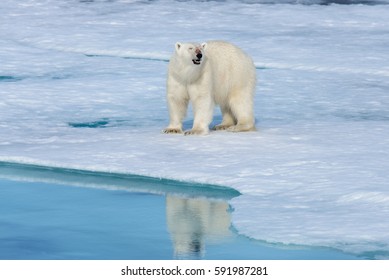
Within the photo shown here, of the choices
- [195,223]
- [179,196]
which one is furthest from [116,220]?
[179,196]

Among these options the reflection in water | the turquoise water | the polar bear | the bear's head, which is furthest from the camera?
the polar bear

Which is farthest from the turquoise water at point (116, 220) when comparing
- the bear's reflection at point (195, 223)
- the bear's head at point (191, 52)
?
the bear's head at point (191, 52)

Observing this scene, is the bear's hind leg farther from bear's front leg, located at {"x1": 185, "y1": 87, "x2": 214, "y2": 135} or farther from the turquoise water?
the turquoise water

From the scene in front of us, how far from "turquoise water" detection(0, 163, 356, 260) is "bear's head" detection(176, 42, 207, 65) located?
0.96 metres

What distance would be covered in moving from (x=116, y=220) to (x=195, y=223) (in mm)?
389

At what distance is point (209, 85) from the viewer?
6742mm

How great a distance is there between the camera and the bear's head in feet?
21.2

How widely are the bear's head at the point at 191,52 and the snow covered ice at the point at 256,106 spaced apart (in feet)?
1.70

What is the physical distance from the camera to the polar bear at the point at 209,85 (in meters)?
6.61

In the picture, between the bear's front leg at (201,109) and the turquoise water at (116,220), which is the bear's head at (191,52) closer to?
the bear's front leg at (201,109)

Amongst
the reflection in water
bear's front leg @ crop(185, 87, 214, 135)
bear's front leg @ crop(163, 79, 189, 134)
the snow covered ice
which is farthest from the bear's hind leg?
the reflection in water
